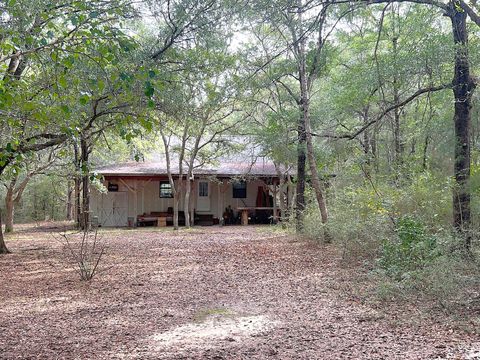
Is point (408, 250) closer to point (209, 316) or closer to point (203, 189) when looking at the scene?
point (209, 316)

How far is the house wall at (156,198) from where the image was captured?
2333cm

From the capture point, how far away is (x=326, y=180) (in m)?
16.8

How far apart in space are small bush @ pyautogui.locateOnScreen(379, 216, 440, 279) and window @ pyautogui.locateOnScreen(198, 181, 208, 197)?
1748 cm

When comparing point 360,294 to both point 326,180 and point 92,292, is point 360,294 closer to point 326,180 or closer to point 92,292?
point 92,292

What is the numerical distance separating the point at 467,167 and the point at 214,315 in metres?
5.35

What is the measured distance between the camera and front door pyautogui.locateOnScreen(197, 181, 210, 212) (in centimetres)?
2478

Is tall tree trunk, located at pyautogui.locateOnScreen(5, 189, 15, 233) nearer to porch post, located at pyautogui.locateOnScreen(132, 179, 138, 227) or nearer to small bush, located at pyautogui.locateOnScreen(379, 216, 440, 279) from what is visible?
porch post, located at pyautogui.locateOnScreen(132, 179, 138, 227)

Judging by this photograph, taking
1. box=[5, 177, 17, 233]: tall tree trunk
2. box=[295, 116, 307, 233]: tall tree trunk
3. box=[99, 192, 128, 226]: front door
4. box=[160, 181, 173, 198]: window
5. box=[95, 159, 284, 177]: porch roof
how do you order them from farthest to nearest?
box=[160, 181, 173, 198]: window, box=[99, 192, 128, 226]: front door, box=[95, 159, 284, 177]: porch roof, box=[5, 177, 17, 233]: tall tree trunk, box=[295, 116, 307, 233]: tall tree trunk

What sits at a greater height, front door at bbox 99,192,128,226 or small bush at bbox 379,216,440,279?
front door at bbox 99,192,128,226

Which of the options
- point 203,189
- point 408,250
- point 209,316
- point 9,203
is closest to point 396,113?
point 408,250

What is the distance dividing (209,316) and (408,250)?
3.74m

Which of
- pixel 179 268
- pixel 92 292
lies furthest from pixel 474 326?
pixel 179 268

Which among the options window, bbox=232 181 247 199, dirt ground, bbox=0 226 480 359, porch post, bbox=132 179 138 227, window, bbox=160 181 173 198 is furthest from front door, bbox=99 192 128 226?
dirt ground, bbox=0 226 480 359

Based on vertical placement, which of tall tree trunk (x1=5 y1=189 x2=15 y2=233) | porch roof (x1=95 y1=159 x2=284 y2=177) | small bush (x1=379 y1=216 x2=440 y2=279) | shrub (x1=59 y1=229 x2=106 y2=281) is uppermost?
porch roof (x1=95 y1=159 x2=284 y2=177)
